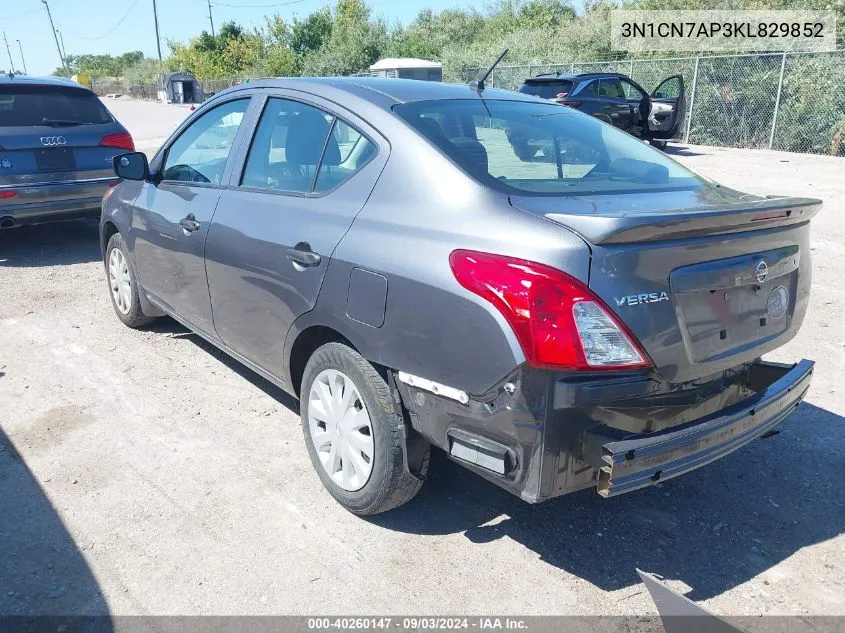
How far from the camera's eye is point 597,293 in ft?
7.20

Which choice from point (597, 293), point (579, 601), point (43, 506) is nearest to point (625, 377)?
point (597, 293)

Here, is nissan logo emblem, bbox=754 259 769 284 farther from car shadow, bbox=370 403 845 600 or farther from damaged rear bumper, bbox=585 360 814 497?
car shadow, bbox=370 403 845 600

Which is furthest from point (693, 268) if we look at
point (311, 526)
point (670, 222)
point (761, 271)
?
point (311, 526)

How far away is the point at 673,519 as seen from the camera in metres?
3.08

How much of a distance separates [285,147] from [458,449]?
1817 mm

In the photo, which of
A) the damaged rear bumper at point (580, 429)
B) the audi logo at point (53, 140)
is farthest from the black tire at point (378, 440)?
the audi logo at point (53, 140)

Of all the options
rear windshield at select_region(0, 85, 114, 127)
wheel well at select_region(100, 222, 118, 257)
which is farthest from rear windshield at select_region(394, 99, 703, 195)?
rear windshield at select_region(0, 85, 114, 127)

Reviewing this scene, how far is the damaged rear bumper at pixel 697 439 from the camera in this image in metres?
2.27

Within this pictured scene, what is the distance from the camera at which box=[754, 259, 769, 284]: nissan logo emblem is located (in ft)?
8.42

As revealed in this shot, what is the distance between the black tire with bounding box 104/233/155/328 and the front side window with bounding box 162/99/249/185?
0.87 metres

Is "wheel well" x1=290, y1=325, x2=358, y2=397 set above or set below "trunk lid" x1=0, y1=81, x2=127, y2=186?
below

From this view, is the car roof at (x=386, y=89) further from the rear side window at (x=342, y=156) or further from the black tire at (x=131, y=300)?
the black tire at (x=131, y=300)

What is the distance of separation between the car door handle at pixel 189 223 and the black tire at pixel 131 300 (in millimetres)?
1174

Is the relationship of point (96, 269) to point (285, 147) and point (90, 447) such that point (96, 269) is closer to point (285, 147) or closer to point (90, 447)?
point (90, 447)
